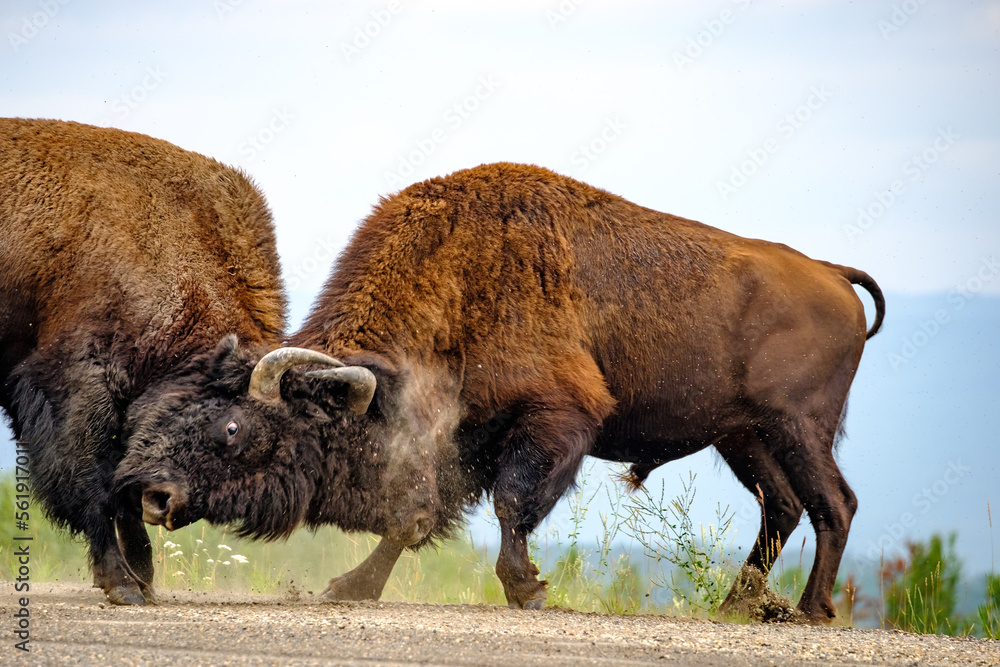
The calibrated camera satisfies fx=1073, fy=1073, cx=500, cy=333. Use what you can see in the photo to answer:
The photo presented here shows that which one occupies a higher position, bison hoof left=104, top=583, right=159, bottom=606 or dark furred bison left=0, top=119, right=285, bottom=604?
dark furred bison left=0, top=119, right=285, bottom=604

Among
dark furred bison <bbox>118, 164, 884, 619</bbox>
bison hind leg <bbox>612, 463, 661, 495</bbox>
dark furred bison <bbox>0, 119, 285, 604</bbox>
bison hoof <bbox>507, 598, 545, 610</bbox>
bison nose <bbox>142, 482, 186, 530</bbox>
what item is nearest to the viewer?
bison nose <bbox>142, 482, 186, 530</bbox>

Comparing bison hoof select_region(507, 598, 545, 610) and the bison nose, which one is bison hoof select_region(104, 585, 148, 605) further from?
bison hoof select_region(507, 598, 545, 610)

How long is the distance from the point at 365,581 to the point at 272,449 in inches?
59.2

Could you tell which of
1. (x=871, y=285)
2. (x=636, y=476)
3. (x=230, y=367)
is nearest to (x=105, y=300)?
(x=230, y=367)

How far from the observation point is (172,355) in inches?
249

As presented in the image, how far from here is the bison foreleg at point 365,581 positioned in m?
6.91

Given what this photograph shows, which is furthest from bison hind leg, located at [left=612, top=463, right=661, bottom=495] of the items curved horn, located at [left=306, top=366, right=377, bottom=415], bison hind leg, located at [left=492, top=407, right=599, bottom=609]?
curved horn, located at [left=306, top=366, right=377, bottom=415]

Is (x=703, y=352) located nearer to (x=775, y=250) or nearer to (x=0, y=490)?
(x=775, y=250)

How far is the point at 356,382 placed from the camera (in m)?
5.82

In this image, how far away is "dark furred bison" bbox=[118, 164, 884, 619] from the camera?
19.2 ft

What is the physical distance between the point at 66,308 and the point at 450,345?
2297 mm

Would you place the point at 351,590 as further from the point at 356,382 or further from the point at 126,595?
the point at 356,382

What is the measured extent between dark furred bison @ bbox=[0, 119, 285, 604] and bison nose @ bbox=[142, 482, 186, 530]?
1.87ft

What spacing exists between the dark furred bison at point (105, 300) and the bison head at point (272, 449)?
0.24 metres
